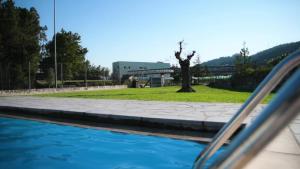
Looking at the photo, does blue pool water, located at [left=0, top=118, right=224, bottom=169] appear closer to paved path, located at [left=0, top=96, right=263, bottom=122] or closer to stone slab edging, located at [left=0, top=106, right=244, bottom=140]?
stone slab edging, located at [left=0, top=106, right=244, bottom=140]

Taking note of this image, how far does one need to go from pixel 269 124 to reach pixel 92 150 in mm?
6377

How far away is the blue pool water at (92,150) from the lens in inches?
225

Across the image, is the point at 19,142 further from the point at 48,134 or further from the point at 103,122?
the point at 103,122

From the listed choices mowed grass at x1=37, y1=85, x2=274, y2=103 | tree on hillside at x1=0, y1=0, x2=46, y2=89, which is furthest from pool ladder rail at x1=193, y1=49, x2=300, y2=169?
tree on hillside at x1=0, y1=0, x2=46, y2=89

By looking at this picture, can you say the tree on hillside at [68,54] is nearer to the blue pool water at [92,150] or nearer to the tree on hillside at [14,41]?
the tree on hillside at [14,41]

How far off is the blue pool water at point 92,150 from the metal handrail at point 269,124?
177 inches

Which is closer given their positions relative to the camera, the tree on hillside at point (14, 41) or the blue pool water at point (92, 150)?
the blue pool water at point (92, 150)

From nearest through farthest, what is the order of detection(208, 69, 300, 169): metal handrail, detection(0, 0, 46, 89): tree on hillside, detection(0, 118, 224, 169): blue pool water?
1. detection(208, 69, 300, 169): metal handrail
2. detection(0, 118, 224, 169): blue pool water
3. detection(0, 0, 46, 89): tree on hillside

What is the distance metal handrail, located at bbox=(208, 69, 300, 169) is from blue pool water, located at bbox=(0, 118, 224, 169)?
4.51 metres

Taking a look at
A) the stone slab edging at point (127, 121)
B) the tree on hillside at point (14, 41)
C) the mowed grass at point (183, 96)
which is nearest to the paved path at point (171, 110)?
Answer: the stone slab edging at point (127, 121)

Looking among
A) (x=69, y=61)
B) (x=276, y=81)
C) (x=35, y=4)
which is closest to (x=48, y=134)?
(x=276, y=81)

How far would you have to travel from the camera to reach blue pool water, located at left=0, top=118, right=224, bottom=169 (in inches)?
225

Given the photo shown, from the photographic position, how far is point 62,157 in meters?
6.27

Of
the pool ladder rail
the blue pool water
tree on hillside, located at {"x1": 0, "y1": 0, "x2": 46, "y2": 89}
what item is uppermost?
tree on hillside, located at {"x1": 0, "y1": 0, "x2": 46, "y2": 89}
